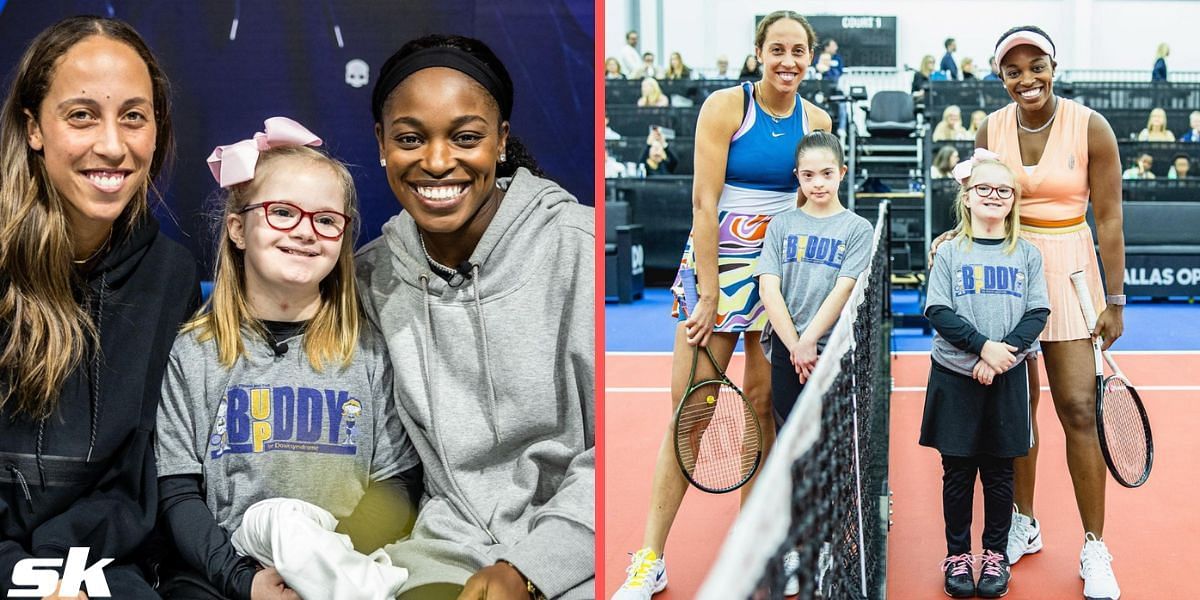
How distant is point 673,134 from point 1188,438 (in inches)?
124

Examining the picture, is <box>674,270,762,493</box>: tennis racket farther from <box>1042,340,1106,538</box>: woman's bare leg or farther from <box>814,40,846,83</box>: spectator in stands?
<box>814,40,846,83</box>: spectator in stands

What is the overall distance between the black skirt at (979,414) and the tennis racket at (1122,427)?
20cm

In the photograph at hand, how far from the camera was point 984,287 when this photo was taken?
124 inches

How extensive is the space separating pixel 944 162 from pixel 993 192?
34.3 inches

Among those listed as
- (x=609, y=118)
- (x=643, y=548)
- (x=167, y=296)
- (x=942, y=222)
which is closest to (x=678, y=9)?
(x=609, y=118)

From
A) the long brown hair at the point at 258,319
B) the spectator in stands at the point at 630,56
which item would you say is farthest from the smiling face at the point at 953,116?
the spectator in stands at the point at 630,56

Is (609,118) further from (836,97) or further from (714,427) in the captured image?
(714,427)

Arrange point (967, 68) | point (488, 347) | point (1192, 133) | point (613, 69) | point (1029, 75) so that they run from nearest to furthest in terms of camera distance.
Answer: point (488, 347), point (1029, 75), point (1192, 133), point (967, 68), point (613, 69)

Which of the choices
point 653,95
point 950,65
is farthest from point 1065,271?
point 653,95

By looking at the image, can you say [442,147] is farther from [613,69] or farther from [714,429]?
[613,69]

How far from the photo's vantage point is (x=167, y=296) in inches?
111

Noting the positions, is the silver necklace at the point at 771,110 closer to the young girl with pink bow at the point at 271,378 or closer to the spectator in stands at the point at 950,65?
the young girl with pink bow at the point at 271,378

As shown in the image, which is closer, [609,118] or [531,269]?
[531,269]

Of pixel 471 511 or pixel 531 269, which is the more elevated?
pixel 531 269
